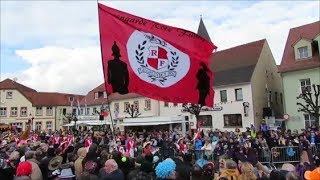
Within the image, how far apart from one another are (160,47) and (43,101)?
7038cm

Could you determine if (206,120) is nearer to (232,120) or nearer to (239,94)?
(232,120)

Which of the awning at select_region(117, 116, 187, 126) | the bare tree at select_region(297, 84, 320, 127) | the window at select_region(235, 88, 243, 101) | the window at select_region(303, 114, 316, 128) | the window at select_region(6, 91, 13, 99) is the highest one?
the window at select_region(6, 91, 13, 99)

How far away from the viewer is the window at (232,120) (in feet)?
120

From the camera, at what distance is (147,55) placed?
28.1 feet

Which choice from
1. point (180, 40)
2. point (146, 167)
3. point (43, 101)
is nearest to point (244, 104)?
point (180, 40)

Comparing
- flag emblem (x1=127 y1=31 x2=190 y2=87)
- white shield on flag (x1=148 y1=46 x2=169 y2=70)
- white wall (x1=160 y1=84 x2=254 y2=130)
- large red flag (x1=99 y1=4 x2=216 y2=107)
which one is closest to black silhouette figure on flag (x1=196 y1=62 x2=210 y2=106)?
large red flag (x1=99 y1=4 x2=216 y2=107)

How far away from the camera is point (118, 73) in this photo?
803 centimetres

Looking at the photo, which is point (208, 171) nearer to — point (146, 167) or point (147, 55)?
point (146, 167)

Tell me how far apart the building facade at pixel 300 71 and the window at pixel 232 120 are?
14.9ft

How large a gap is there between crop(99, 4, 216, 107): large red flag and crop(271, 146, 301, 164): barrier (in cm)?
822

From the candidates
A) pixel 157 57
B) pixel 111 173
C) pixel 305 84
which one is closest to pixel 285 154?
pixel 157 57

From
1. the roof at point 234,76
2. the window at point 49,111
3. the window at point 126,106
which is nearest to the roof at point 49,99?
the window at point 49,111

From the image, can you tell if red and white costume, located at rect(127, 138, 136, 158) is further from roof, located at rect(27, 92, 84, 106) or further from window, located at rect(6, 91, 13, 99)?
window, located at rect(6, 91, 13, 99)

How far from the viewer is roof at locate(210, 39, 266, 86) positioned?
124 ft
